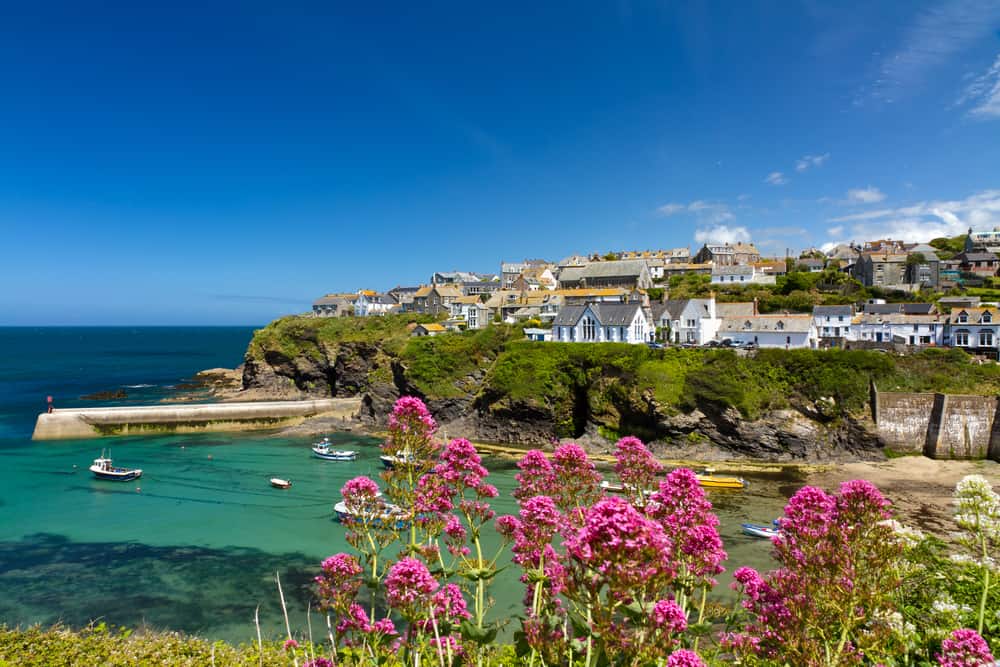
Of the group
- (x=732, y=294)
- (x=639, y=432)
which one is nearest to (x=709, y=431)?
(x=639, y=432)

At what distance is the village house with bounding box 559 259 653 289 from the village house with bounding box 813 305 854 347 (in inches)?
1021

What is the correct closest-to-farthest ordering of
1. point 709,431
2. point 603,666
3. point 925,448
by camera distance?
1. point 603,666
2. point 925,448
3. point 709,431

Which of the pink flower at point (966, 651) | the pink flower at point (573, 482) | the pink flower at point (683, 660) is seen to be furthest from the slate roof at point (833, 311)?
the pink flower at point (683, 660)

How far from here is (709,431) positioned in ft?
140

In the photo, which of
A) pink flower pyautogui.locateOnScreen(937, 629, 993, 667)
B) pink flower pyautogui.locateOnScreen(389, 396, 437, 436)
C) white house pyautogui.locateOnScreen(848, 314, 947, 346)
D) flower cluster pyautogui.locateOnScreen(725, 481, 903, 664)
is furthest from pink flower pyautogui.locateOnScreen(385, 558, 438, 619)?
white house pyautogui.locateOnScreen(848, 314, 947, 346)

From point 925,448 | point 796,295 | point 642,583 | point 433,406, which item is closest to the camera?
point 642,583

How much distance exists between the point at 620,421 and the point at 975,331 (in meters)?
32.0

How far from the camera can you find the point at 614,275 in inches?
3241

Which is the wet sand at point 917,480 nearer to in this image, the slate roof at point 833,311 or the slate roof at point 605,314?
the slate roof at point 833,311

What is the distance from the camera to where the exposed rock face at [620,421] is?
40.7 m

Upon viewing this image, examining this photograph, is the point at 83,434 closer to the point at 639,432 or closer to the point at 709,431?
the point at 639,432

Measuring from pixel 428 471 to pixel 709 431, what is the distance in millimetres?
40500

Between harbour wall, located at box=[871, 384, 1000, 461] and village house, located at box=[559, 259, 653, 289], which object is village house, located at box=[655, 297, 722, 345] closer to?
harbour wall, located at box=[871, 384, 1000, 461]

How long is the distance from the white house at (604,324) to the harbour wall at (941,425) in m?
22.2
